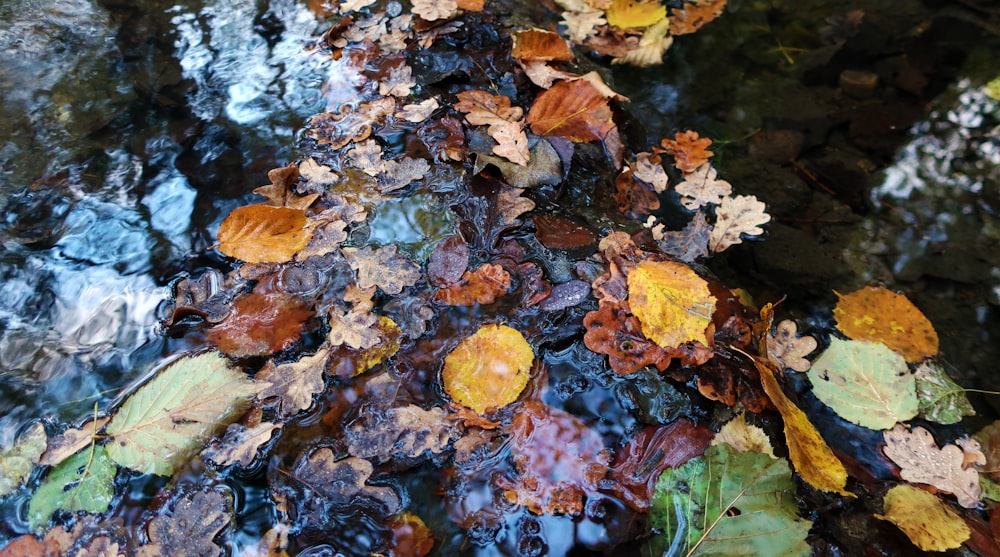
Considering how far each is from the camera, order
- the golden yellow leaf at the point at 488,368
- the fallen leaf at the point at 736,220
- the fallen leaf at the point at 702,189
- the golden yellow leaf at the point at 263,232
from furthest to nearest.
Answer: the fallen leaf at the point at 702,189 < the fallen leaf at the point at 736,220 < the golden yellow leaf at the point at 263,232 < the golden yellow leaf at the point at 488,368

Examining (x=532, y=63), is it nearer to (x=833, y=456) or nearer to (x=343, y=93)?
(x=343, y=93)

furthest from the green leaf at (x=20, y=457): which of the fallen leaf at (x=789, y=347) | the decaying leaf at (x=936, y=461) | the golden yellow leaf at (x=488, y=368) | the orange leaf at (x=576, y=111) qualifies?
the decaying leaf at (x=936, y=461)

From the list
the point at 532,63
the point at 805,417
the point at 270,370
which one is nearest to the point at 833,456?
the point at 805,417

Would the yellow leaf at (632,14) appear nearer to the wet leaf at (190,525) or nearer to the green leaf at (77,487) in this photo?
the wet leaf at (190,525)

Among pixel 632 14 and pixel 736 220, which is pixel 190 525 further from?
pixel 632 14

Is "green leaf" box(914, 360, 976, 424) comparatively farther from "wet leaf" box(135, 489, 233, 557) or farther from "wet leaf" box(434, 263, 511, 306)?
"wet leaf" box(135, 489, 233, 557)

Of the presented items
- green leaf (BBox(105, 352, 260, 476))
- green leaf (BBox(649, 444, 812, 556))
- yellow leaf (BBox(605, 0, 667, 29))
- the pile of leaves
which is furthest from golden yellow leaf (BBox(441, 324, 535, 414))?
yellow leaf (BBox(605, 0, 667, 29))

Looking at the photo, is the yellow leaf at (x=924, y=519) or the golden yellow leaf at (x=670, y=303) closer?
the yellow leaf at (x=924, y=519)
